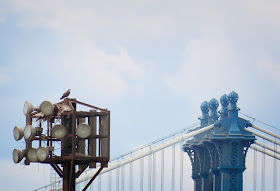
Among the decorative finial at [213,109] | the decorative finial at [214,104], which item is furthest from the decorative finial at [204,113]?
the decorative finial at [214,104]

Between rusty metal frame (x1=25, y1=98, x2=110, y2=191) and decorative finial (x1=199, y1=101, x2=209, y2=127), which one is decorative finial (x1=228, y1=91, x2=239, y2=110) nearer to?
decorative finial (x1=199, y1=101, x2=209, y2=127)

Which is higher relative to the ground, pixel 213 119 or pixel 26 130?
pixel 213 119

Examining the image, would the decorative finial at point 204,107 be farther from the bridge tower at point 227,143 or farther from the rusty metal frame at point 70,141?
the rusty metal frame at point 70,141

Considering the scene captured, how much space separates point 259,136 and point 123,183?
23065 mm

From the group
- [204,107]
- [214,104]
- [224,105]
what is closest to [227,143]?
[224,105]

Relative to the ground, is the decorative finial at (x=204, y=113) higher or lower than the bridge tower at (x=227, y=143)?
higher

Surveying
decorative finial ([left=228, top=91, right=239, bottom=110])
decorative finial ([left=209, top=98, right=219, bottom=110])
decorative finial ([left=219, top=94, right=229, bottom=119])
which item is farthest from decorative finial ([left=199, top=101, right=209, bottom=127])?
decorative finial ([left=228, top=91, right=239, bottom=110])

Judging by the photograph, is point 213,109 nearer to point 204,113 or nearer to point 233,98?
point 204,113

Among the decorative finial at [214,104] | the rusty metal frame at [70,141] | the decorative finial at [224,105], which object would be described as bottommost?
the rusty metal frame at [70,141]

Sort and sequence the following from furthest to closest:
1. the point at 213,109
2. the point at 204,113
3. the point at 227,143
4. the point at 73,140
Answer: the point at 204,113, the point at 213,109, the point at 227,143, the point at 73,140

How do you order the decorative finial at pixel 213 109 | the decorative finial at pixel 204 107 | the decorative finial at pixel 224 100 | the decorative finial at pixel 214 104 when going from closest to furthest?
the decorative finial at pixel 224 100, the decorative finial at pixel 213 109, the decorative finial at pixel 214 104, the decorative finial at pixel 204 107

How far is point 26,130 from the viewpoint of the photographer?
60531mm

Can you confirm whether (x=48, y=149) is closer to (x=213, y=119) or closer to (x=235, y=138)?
(x=235, y=138)

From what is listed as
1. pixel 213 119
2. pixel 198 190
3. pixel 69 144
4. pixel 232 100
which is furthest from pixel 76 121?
pixel 198 190
